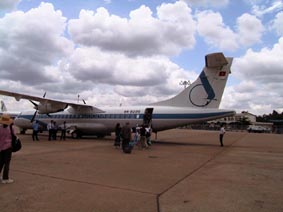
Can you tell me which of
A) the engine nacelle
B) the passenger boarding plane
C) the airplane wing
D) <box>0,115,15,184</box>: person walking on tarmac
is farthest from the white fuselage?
<box>0,115,15,184</box>: person walking on tarmac

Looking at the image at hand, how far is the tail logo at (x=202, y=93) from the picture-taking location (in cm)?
1902

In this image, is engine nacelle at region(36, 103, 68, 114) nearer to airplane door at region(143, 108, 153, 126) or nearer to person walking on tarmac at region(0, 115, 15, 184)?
airplane door at region(143, 108, 153, 126)

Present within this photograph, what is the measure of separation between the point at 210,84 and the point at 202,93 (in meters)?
0.83

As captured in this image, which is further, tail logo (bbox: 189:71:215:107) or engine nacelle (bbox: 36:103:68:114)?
engine nacelle (bbox: 36:103:68:114)

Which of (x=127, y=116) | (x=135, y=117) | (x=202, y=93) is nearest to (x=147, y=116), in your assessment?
(x=135, y=117)

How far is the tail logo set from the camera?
62.4 feet

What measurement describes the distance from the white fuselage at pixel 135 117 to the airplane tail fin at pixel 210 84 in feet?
2.03

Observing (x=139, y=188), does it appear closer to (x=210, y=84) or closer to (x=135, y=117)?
(x=210, y=84)

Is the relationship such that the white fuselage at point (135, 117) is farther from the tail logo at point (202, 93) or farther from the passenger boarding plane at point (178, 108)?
the tail logo at point (202, 93)

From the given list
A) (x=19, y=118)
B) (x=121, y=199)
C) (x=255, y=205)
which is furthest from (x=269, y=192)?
(x=19, y=118)

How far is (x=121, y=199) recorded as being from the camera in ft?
18.8

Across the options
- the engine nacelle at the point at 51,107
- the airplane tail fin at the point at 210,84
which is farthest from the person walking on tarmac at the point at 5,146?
the engine nacelle at the point at 51,107

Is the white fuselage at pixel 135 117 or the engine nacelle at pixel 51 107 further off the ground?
Answer: the engine nacelle at pixel 51 107

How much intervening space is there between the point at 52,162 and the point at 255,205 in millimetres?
7560
